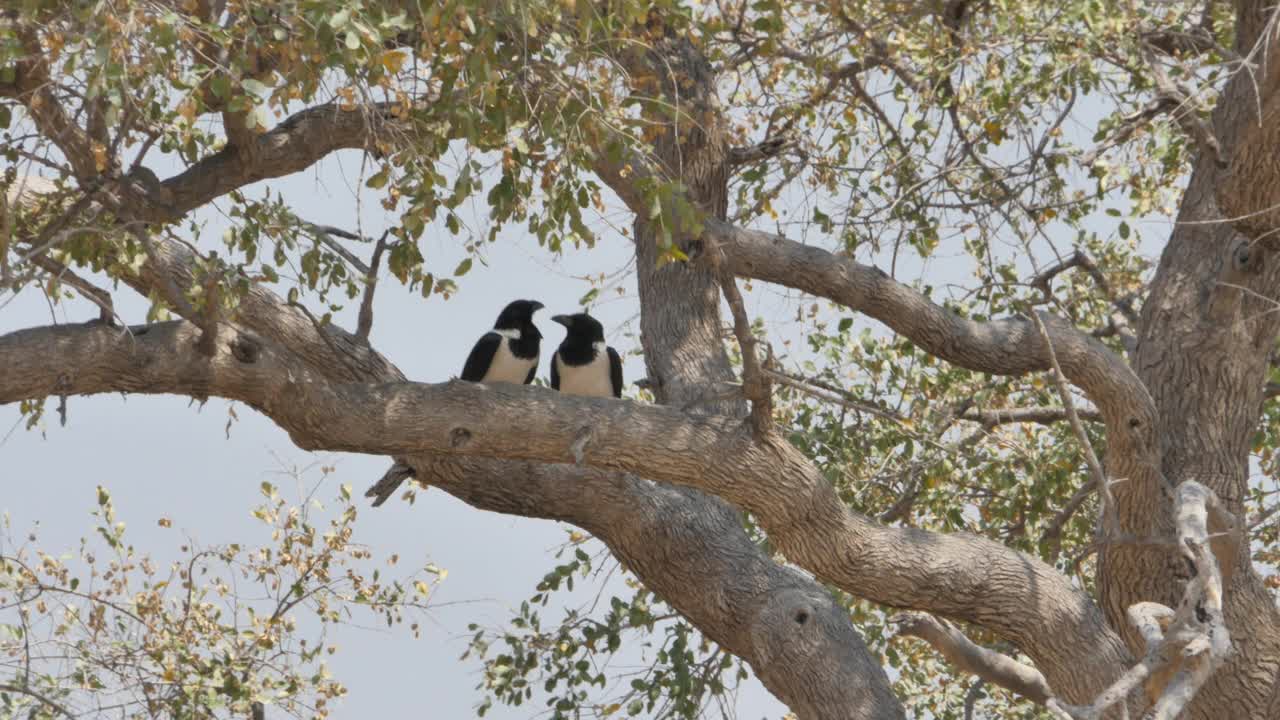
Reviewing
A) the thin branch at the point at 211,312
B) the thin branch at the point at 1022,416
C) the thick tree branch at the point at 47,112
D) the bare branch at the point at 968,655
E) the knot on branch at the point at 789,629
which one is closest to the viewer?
the thick tree branch at the point at 47,112

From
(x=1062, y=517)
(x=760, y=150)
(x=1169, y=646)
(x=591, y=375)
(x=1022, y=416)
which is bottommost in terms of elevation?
(x=1169, y=646)

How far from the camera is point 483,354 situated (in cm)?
669

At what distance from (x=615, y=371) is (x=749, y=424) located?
79.7 inches

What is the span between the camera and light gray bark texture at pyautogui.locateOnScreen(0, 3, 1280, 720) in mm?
4523

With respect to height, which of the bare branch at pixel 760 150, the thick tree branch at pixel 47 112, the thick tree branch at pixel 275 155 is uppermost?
the bare branch at pixel 760 150

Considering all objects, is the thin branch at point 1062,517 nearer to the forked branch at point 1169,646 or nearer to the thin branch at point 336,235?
the forked branch at point 1169,646

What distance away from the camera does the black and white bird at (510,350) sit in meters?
6.70

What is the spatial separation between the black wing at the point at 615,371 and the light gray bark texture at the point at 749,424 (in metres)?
0.47

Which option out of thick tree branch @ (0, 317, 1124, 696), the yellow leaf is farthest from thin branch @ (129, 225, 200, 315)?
the yellow leaf

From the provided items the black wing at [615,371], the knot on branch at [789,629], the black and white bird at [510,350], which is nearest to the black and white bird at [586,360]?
the black wing at [615,371]

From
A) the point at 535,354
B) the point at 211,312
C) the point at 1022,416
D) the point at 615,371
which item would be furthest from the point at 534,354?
the point at 211,312

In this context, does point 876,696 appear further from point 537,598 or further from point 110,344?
point 110,344

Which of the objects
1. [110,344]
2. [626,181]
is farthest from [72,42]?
[626,181]

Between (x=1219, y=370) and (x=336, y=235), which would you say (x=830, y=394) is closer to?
(x=1219, y=370)
